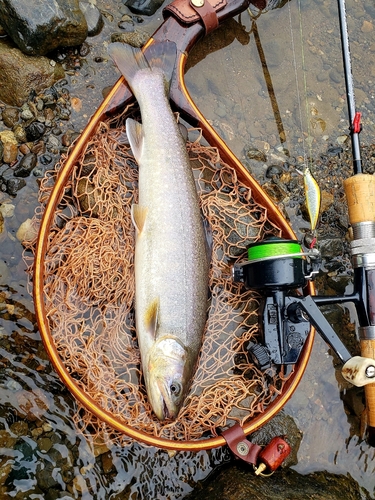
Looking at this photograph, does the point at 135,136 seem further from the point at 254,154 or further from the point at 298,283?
the point at 298,283

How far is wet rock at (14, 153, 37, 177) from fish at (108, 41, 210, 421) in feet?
2.84

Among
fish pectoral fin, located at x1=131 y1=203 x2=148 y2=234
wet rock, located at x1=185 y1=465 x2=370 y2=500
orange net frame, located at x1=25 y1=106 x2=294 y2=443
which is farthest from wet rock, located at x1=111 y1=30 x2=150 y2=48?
wet rock, located at x1=185 y1=465 x2=370 y2=500

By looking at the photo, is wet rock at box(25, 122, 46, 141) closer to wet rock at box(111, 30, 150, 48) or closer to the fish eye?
wet rock at box(111, 30, 150, 48)

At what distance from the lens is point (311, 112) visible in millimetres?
4176

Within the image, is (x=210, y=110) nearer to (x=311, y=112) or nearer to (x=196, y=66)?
(x=196, y=66)

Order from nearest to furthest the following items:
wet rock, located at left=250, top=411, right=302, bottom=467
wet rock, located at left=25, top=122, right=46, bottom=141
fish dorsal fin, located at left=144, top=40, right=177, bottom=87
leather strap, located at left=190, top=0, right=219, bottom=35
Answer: fish dorsal fin, located at left=144, top=40, right=177, bottom=87
leather strap, located at left=190, top=0, right=219, bottom=35
wet rock, located at left=250, top=411, right=302, bottom=467
wet rock, located at left=25, top=122, right=46, bottom=141

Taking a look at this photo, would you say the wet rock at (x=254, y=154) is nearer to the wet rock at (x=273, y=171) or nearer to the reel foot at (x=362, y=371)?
the wet rock at (x=273, y=171)

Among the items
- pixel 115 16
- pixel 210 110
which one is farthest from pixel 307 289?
pixel 115 16

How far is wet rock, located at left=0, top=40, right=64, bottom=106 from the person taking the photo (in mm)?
3506

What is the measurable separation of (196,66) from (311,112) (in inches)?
40.8

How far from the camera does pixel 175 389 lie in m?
2.90

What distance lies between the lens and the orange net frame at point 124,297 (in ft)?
10.1

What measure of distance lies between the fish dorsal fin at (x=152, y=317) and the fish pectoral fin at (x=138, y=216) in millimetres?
461

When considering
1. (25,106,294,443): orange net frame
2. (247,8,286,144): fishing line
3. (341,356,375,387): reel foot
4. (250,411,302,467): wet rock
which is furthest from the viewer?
(247,8,286,144): fishing line
